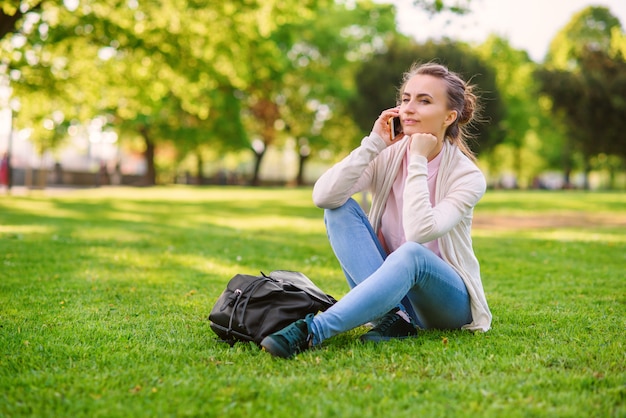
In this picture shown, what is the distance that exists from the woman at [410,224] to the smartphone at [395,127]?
3cm

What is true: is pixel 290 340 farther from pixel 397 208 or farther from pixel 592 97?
pixel 592 97

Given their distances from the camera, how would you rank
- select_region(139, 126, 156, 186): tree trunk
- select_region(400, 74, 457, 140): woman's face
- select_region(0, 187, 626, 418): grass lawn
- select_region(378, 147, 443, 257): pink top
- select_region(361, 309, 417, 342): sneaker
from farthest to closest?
select_region(139, 126, 156, 186): tree trunk → select_region(378, 147, 443, 257): pink top → select_region(400, 74, 457, 140): woman's face → select_region(361, 309, 417, 342): sneaker → select_region(0, 187, 626, 418): grass lawn

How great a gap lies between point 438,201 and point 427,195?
282 mm

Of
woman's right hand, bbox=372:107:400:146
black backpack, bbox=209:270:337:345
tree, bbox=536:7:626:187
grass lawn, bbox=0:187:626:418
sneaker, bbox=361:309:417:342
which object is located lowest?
grass lawn, bbox=0:187:626:418

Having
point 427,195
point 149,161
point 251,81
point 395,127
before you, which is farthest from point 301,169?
point 427,195

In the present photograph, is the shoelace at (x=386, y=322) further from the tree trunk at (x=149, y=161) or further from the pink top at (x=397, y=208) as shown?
the tree trunk at (x=149, y=161)

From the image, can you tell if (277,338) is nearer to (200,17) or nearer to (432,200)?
(432,200)

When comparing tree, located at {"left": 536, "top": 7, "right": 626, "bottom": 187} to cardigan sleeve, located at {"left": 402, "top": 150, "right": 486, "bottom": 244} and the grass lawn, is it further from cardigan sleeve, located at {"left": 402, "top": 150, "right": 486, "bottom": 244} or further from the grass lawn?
cardigan sleeve, located at {"left": 402, "top": 150, "right": 486, "bottom": 244}

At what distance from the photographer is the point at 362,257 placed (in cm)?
390

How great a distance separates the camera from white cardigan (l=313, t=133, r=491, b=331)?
3.69 metres

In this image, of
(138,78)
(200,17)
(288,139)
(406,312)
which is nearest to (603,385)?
(406,312)

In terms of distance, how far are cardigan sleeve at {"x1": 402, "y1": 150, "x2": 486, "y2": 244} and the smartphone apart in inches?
12.0

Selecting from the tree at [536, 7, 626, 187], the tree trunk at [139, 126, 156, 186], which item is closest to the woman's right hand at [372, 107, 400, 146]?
the tree at [536, 7, 626, 187]

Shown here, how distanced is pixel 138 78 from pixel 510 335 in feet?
58.0
